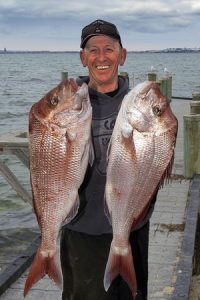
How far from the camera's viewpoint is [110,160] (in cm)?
289

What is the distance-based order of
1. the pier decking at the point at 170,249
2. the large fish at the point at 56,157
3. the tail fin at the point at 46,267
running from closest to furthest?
the large fish at the point at 56,157 < the tail fin at the point at 46,267 < the pier decking at the point at 170,249

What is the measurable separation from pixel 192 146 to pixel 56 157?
677cm

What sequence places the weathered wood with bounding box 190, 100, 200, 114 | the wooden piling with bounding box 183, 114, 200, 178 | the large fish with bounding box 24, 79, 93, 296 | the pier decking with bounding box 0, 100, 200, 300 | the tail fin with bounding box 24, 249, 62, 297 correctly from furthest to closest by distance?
the weathered wood with bounding box 190, 100, 200, 114 → the wooden piling with bounding box 183, 114, 200, 178 → the pier decking with bounding box 0, 100, 200, 300 → the tail fin with bounding box 24, 249, 62, 297 → the large fish with bounding box 24, 79, 93, 296

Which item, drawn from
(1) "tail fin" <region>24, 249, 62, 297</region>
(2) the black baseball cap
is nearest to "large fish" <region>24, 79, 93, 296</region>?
(1) "tail fin" <region>24, 249, 62, 297</region>

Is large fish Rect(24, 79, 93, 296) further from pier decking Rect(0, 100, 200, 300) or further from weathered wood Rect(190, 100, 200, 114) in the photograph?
weathered wood Rect(190, 100, 200, 114)

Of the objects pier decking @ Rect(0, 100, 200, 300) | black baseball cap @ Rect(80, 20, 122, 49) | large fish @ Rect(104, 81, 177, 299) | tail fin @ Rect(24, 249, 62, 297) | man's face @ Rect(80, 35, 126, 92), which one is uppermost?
black baseball cap @ Rect(80, 20, 122, 49)

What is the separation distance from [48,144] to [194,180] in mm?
→ 6463

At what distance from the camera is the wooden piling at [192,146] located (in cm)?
928

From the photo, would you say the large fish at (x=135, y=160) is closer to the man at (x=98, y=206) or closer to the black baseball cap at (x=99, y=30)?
the man at (x=98, y=206)

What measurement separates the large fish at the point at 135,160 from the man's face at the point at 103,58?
18.0 inches

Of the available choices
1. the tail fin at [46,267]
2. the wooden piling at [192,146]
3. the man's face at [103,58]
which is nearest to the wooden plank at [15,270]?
the tail fin at [46,267]

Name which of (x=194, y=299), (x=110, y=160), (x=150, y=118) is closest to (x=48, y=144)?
(x=110, y=160)

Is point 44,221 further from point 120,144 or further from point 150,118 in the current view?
point 150,118

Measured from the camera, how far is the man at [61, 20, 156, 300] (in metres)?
3.29
